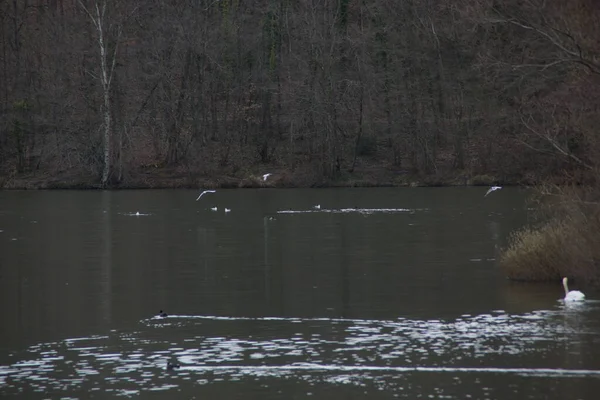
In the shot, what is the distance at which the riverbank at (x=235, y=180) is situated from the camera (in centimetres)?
6812

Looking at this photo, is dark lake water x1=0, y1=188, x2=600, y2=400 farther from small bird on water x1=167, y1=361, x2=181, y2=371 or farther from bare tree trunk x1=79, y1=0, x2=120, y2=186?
bare tree trunk x1=79, y1=0, x2=120, y2=186

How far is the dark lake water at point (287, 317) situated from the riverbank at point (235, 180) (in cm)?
2796

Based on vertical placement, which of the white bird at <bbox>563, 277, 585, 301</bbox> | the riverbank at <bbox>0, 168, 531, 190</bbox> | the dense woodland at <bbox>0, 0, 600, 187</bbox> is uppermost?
the dense woodland at <bbox>0, 0, 600, 187</bbox>

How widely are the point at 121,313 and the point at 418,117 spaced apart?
170ft

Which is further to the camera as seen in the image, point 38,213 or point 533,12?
point 38,213

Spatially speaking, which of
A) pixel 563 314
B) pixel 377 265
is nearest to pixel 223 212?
pixel 377 265

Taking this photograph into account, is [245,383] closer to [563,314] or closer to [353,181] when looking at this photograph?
[563,314]

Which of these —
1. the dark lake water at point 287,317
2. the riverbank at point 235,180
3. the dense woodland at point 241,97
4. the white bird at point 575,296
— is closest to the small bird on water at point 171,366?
the dark lake water at point 287,317

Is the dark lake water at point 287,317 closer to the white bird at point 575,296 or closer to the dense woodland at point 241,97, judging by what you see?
the white bird at point 575,296

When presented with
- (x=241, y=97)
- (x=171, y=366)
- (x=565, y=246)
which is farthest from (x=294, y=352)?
(x=241, y=97)

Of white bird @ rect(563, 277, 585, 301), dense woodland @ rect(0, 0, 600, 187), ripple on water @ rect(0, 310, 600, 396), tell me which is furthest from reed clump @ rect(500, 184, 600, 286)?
dense woodland @ rect(0, 0, 600, 187)

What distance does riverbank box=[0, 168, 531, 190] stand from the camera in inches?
2682

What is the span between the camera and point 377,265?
28.0 metres

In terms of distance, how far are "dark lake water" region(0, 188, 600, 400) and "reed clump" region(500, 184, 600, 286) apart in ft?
1.74
